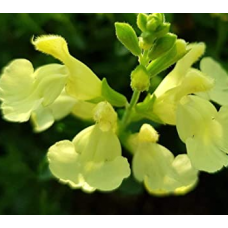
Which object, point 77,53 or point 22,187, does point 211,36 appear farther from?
point 22,187

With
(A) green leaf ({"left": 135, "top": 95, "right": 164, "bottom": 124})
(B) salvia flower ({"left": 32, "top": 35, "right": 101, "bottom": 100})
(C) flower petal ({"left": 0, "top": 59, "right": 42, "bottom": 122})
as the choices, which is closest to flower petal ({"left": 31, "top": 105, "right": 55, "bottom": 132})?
(C) flower petal ({"left": 0, "top": 59, "right": 42, "bottom": 122})

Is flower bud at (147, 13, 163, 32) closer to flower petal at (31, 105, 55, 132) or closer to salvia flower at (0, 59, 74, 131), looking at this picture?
salvia flower at (0, 59, 74, 131)

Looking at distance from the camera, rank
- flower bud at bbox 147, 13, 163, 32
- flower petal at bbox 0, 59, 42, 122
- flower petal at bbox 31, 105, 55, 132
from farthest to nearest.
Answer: flower petal at bbox 31, 105, 55, 132
flower petal at bbox 0, 59, 42, 122
flower bud at bbox 147, 13, 163, 32

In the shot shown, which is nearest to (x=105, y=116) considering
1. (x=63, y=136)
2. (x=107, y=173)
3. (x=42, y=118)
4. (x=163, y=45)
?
(x=107, y=173)

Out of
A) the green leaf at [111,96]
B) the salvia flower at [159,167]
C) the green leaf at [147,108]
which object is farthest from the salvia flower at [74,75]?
the salvia flower at [159,167]

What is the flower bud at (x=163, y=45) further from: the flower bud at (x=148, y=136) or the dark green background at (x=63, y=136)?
the dark green background at (x=63, y=136)
